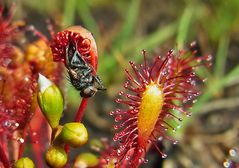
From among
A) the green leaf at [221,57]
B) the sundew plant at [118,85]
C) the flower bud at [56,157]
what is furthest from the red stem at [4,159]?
the green leaf at [221,57]

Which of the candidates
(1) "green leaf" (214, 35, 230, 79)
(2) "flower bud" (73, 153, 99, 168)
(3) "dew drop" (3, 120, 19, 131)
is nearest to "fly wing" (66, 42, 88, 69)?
(3) "dew drop" (3, 120, 19, 131)

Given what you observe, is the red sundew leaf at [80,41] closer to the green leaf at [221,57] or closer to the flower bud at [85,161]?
the flower bud at [85,161]

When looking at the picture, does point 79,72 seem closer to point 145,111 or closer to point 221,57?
point 145,111

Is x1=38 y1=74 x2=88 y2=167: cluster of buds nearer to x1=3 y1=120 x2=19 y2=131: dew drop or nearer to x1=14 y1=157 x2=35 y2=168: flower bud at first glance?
x1=14 y1=157 x2=35 y2=168: flower bud

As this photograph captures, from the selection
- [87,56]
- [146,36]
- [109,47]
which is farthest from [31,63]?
[146,36]

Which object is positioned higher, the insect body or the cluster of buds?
the insect body

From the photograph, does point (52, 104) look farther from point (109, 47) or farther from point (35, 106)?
point (109, 47)

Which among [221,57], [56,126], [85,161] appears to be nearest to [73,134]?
[56,126]
